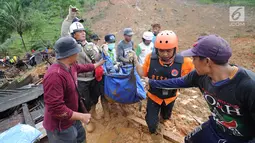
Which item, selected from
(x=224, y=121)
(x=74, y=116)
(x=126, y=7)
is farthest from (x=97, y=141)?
(x=126, y=7)

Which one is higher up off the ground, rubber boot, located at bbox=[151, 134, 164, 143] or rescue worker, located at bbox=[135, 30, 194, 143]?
rescue worker, located at bbox=[135, 30, 194, 143]

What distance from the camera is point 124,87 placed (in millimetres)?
3680

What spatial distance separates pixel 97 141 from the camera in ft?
13.1

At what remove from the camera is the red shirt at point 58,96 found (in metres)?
2.27

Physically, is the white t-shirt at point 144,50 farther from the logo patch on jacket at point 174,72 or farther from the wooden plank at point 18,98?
the wooden plank at point 18,98

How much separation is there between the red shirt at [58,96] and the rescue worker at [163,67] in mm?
1254

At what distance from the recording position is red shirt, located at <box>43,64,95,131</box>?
2.27m

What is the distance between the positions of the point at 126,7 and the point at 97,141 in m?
17.9

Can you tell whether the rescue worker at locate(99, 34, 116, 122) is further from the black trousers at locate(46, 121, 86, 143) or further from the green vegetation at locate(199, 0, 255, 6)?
the green vegetation at locate(199, 0, 255, 6)

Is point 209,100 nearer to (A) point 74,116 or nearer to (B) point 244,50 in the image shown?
(A) point 74,116

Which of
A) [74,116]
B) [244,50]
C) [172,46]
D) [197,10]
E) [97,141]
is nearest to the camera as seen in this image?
[74,116]

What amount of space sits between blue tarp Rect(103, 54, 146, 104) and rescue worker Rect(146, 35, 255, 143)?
1.59 metres

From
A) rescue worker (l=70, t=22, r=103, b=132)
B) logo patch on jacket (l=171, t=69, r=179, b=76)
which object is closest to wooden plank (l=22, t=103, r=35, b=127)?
rescue worker (l=70, t=22, r=103, b=132)

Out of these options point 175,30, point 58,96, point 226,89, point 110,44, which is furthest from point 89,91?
point 175,30
